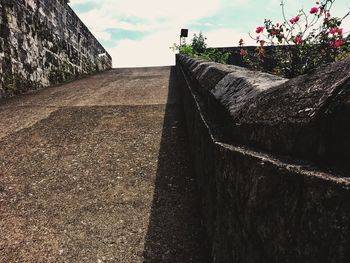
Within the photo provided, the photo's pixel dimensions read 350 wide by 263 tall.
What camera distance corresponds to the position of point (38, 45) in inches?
284

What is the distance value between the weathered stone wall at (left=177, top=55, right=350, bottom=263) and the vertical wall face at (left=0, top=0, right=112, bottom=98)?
525 cm

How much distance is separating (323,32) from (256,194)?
631cm

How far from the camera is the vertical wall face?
18.9ft

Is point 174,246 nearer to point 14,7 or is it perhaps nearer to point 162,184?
point 162,184

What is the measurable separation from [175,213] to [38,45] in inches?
245

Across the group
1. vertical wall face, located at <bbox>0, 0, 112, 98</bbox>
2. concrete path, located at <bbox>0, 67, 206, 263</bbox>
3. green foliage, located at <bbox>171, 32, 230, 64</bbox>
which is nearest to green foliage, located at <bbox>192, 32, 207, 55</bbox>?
green foliage, located at <bbox>171, 32, 230, 64</bbox>

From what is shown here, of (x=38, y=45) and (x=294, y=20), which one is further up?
(x=294, y=20)

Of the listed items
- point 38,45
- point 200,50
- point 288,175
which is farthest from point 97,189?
point 200,50

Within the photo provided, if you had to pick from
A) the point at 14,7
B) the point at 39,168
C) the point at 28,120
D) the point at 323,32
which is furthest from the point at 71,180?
the point at 323,32

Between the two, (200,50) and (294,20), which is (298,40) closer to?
(294,20)

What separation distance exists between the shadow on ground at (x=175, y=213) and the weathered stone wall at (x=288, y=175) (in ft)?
1.54

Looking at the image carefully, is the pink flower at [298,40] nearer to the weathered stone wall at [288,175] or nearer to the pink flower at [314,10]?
the pink flower at [314,10]

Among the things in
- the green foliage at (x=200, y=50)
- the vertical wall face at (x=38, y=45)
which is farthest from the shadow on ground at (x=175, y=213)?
the green foliage at (x=200, y=50)

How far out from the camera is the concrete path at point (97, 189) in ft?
6.17
